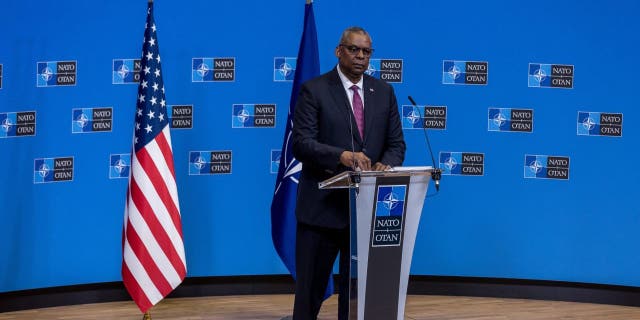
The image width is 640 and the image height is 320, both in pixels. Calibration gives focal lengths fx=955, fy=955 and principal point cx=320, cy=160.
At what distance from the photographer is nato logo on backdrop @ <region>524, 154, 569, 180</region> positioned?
6.84m

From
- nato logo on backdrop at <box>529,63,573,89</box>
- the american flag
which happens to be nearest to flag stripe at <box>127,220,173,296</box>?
the american flag

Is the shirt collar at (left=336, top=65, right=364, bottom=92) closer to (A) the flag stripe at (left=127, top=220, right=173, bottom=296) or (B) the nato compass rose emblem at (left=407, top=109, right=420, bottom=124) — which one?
(A) the flag stripe at (left=127, top=220, right=173, bottom=296)

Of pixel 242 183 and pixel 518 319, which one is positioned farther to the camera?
pixel 242 183

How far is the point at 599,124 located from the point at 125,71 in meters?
3.34

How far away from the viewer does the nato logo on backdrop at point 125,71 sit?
6.41 metres

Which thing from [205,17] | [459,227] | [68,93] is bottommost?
[459,227]

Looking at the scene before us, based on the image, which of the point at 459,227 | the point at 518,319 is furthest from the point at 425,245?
the point at 518,319

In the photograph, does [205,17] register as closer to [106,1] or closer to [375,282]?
[106,1]

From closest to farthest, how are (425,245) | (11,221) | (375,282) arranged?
(375,282) → (11,221) → (425,245)

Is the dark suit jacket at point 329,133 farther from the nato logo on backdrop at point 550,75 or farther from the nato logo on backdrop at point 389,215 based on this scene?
the nato logo on backdrop at point 550,75

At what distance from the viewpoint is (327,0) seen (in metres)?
6.78

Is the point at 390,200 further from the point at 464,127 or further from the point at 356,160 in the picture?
the point at 464,127

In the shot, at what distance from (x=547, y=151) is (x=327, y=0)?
191 cm

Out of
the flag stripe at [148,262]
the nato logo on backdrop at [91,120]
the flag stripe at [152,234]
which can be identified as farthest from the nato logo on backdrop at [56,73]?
the flag stripe at [148,262]
